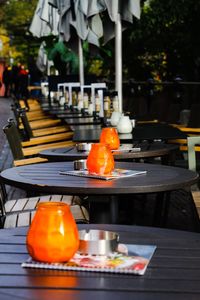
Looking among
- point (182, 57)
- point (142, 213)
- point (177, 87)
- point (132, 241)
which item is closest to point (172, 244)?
point (132, 241)

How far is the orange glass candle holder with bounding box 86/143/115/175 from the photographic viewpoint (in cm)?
422

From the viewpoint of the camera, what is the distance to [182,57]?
74.9 ft

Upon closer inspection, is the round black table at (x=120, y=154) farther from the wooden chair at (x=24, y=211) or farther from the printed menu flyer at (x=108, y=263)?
the printed menu flyer at (x=108, y=263)

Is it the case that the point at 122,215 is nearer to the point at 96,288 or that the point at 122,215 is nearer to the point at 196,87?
the point at 96,288

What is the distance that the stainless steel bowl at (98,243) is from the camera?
2549 mm

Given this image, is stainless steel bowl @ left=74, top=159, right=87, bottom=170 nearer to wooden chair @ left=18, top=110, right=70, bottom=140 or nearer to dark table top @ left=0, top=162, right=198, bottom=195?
dark table top @ left=0, top=162, right=198, bottom=195

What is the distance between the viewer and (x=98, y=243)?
255cm

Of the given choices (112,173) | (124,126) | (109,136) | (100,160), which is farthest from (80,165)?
(124,126)

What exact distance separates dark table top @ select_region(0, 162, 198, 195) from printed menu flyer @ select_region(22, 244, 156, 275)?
4.58 feet

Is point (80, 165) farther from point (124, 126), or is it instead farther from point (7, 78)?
point (7, 78)

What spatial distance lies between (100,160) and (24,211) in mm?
1158

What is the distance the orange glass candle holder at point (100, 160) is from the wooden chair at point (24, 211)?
0.65m

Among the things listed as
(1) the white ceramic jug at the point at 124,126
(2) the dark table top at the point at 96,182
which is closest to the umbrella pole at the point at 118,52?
(1) the white ceramic jug at the point at 124,126

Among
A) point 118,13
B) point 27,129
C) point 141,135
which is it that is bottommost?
point 27,129
